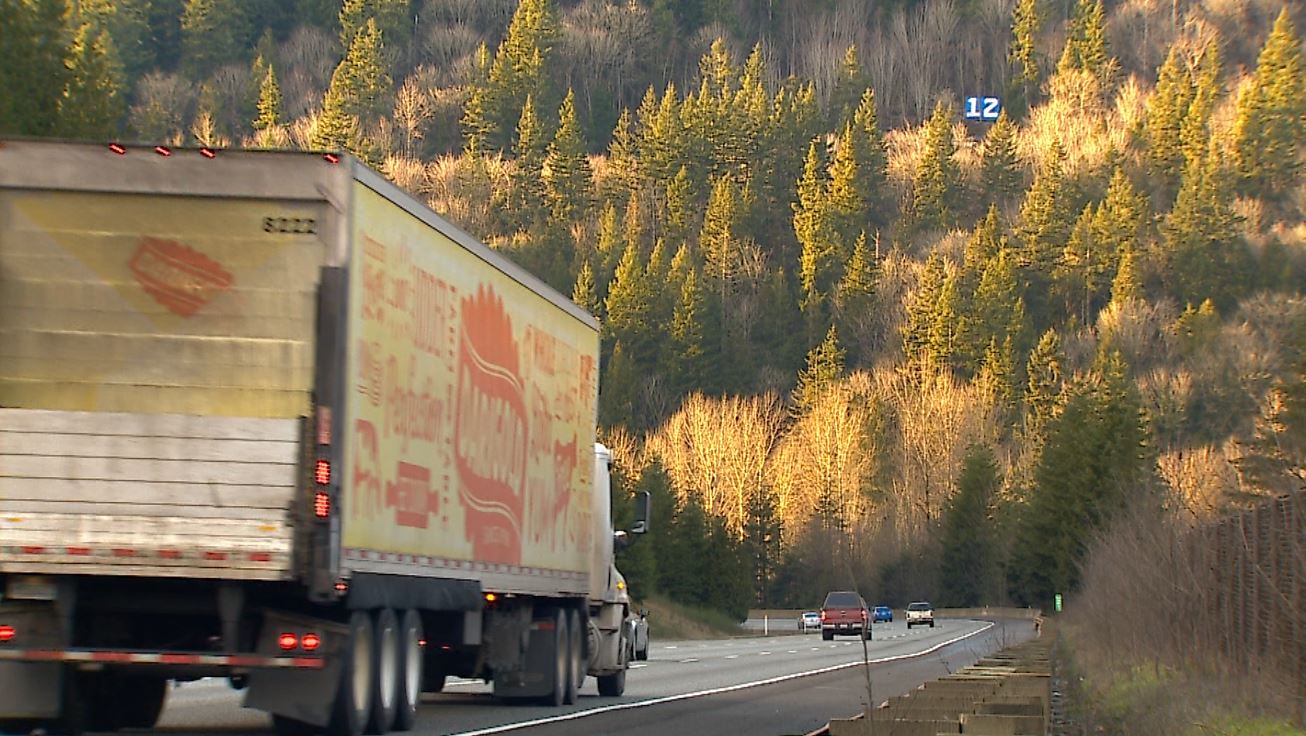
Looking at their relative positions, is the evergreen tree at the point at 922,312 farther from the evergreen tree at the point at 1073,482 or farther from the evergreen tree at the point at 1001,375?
the evergreen tree at the point at 1073,482

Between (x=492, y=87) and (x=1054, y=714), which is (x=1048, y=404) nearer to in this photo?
(x=492, y=87)

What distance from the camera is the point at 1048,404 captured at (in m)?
140

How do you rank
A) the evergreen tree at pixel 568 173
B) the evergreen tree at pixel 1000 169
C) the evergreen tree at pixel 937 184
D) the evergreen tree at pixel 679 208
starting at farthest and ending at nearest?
the evergreen tree at pixel 568 173 → the evergreen tree at pixel 679 208 → the evergreen tree at pixel 1000 169 → the evergreen tree at pixel 937 184

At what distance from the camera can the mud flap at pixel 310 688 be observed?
16.2m

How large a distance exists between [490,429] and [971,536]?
103 m

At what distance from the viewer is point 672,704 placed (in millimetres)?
24781

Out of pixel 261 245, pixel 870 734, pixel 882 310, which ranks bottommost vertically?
pixel 870 734

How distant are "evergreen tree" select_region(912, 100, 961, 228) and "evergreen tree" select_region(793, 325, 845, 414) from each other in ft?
56.5

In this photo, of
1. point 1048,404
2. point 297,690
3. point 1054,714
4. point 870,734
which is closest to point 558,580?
point 1054,714

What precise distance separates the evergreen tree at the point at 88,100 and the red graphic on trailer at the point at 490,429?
2915cm

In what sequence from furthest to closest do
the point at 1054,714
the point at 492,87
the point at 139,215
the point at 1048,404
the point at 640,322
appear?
the point at 492,87 < the point at 640,322 < the point at 1048,404 < the point at 1054,714 < the point at 139,215

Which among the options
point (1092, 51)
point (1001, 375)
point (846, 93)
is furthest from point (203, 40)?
point (1001, 375)

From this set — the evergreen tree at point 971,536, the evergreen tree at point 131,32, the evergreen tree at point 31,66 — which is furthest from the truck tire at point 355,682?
the evergreen tree at point 131,32

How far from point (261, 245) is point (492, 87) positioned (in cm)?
17804
